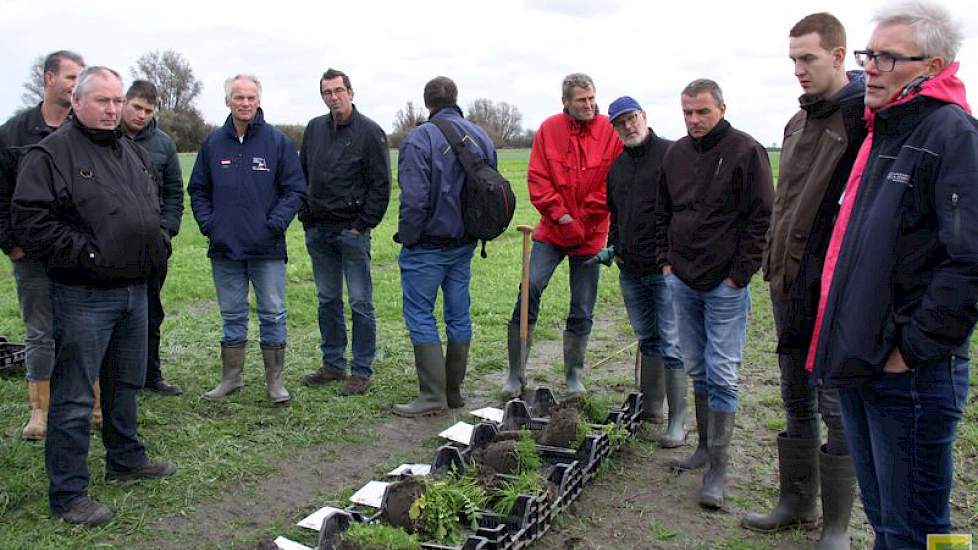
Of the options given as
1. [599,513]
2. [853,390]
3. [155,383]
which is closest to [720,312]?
[599,513]

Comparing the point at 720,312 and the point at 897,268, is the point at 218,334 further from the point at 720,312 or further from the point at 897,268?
the point at 897,268

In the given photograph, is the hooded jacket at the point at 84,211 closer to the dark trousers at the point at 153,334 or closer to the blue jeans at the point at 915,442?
the dark trousers at the point at 153,334

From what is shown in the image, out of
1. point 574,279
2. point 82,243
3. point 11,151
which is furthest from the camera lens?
point 574,279

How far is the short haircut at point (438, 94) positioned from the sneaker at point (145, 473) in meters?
3.21

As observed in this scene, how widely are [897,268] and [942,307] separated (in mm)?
204

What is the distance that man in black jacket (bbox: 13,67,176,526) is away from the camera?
444 cm

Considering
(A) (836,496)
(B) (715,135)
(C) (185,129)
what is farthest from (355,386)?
(C) (185,129)

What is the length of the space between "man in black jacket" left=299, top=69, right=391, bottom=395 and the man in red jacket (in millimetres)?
1275

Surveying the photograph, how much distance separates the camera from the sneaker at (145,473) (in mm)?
Result: 5094

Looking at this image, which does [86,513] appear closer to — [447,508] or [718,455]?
[447,508]

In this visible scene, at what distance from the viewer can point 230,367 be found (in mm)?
6844

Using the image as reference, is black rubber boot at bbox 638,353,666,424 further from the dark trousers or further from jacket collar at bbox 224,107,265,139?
the dark trousers

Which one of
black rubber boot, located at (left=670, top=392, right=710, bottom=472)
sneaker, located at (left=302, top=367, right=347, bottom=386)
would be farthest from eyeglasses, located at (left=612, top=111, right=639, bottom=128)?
sneaker, located at (left=302, top=367, right=347, bottom=386)

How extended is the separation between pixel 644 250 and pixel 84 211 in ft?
11.4
